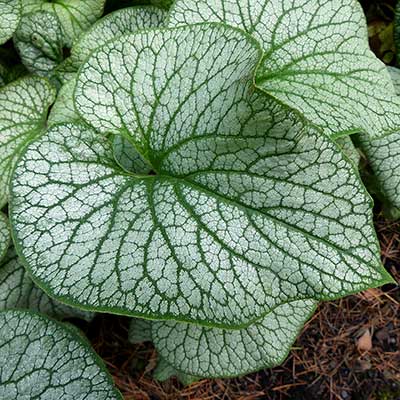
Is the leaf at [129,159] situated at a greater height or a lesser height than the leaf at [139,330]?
greater

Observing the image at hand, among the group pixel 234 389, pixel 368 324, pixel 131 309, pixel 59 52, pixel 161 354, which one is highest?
pixel 59 52

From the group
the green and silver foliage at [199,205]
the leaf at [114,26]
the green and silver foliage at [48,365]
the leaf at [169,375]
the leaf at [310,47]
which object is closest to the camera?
the green and silver foliage at [199,205]

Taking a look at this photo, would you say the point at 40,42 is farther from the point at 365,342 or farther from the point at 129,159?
the point at 365,342

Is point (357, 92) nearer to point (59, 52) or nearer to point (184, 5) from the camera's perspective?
point (184, 5)

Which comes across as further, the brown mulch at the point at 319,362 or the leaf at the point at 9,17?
the brown mulch at the point at 319,362

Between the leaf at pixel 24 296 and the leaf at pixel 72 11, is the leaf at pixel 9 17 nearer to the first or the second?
the leaf at pixel 72 11

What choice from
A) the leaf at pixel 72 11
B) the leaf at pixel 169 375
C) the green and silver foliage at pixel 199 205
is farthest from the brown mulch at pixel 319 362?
the leaf at pixel 72 11

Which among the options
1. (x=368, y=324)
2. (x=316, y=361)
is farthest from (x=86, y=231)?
(x=368, y=324)
